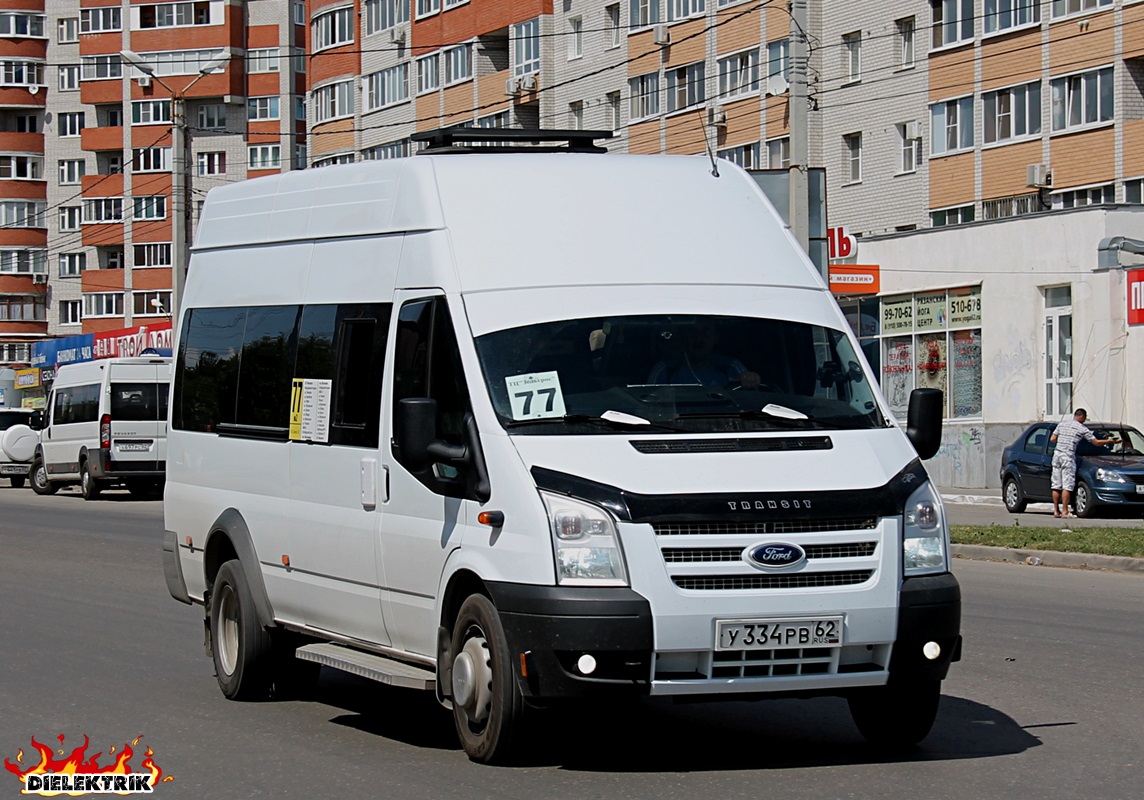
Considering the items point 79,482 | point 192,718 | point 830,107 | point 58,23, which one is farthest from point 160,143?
point 192,718

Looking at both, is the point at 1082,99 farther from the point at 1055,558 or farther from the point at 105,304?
the point at 105,304

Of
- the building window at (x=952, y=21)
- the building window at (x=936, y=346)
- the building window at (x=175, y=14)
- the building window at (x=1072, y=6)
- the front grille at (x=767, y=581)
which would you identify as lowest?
the front grille at (x=767, y=581)

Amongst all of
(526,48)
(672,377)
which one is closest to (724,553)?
(672,377)

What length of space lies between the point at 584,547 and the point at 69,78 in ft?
Result: 347

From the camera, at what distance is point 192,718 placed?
937 centimetres

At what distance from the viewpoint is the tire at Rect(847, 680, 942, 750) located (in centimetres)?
790

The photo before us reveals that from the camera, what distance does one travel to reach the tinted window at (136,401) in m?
36.2

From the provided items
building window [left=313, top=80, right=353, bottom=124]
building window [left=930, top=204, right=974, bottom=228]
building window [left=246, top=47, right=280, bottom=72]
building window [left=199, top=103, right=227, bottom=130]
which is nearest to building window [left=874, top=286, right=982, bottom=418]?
building window [left=930, top=204, right=974, bottom=228]

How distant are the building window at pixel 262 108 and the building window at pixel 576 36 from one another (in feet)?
127

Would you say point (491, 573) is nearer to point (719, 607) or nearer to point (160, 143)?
point (719, 607)

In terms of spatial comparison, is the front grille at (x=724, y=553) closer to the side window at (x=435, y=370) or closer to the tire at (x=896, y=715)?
the tire at (x=896, y=715)

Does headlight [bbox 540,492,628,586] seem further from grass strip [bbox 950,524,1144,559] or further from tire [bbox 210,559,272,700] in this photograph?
grass strip [bbox 950,524,1144,559]

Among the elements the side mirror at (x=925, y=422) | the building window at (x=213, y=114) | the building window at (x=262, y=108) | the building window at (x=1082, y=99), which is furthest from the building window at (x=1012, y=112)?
the building window at (x=213, y=114)

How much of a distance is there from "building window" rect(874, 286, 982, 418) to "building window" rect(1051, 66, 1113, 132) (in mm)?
5194
